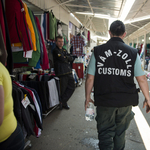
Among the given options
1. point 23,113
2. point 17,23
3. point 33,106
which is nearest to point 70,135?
point 33,106

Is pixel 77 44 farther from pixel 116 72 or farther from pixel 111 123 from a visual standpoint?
pixel 111 123

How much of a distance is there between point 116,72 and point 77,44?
4.68m

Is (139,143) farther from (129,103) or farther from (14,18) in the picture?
(14,18)

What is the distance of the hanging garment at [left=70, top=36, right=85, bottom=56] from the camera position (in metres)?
5.96

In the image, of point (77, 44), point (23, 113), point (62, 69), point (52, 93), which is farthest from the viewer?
point (77, 44)

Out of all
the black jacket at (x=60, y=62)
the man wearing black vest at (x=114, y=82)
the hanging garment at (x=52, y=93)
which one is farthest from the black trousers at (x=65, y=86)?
the man wearing black vest at (x=114, y=82)

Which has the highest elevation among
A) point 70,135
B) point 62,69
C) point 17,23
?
point 17,23

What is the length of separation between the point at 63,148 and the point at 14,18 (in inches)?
81.3

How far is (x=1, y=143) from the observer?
3.33ft

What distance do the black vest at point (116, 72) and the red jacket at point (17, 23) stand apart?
113cm

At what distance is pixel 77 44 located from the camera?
5.98 meters

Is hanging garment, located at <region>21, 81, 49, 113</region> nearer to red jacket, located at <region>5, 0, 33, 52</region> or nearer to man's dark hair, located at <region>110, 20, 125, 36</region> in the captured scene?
red jacket, located at <region>5, 0, 33, 52</region>

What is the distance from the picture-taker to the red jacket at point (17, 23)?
6.36ft

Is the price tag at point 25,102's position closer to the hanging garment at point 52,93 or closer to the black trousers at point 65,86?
the hanging garment at point 52,93
